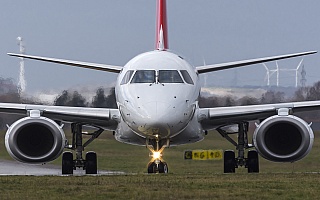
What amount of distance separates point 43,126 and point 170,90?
349cm

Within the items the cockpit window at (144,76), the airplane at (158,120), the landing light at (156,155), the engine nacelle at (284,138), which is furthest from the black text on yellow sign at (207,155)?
the cockpit window at (144,76)

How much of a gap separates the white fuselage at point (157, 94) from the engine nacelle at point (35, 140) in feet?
5.75

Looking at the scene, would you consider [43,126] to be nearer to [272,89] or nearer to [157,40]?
[157,40]

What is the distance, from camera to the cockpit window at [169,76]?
25.5 metres

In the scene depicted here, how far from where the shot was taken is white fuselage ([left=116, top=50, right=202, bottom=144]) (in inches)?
961

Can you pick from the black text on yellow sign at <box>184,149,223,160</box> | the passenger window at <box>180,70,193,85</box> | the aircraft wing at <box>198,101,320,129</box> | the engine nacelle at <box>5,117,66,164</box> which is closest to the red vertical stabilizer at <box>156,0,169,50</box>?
the black text on yellow sign at <box>184,149,223,160</box>

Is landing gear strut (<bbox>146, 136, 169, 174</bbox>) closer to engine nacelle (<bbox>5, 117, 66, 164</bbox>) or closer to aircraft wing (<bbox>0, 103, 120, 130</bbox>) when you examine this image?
aircraft wing (<bbox>0, 103, 120, 130</bbox>)

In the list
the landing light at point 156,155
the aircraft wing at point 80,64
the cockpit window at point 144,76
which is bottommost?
the landing light at point 156,155

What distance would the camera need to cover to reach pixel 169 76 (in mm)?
25688

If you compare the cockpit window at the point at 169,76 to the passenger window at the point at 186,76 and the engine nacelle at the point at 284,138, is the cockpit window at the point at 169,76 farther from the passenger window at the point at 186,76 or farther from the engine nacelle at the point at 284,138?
the engine nacelle at the point at 284,138

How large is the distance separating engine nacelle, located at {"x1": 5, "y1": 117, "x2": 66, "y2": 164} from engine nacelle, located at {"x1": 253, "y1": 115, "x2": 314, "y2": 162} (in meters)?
4.94

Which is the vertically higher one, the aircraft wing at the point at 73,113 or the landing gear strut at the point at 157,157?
the aircraft wing at the point at 73,113

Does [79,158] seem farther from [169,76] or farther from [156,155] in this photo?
[169,76]

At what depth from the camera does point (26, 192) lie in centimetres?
1750
